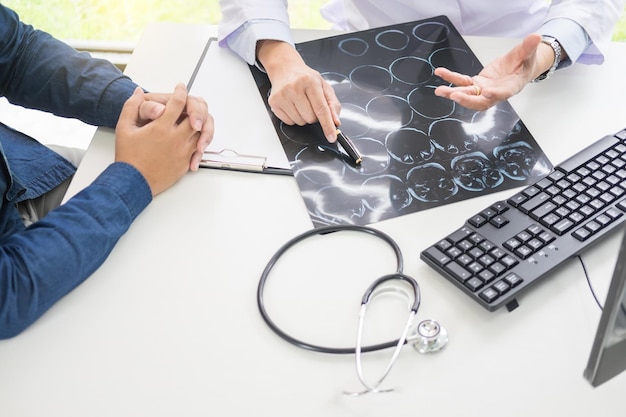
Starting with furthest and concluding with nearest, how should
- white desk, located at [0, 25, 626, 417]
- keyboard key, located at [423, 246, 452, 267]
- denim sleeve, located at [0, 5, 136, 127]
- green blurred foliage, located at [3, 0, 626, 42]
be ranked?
1. green blurred foliage, located at [3, 0, 626, 42]
2. denim sleeve, located at [0, 5, 136, 127]
3. keyboard key, located at [423, 246, 452, 267]
4. white desk, located at [0, 25, 626, 417]

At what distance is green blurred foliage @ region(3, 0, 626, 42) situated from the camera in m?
2.33

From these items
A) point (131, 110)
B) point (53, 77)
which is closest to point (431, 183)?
point (131, 110)

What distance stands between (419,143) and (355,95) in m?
0.14

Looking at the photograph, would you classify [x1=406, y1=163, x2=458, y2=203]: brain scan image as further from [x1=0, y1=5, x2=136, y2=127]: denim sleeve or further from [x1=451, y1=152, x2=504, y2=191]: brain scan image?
[x1=0, y1=5, x2=136, y2=127]: denim sleeve

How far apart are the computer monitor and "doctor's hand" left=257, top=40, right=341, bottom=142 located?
1.54 feet

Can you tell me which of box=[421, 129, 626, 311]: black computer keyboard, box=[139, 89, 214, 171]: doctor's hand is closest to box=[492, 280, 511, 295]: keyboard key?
box=[421, 129, 626, 311]: black computer keyboard

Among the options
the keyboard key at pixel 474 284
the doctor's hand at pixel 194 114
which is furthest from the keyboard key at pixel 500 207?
the doctor's hand at pixel 194 114

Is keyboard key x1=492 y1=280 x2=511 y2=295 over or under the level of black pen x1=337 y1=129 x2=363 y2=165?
under

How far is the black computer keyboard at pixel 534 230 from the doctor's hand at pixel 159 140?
34 cm

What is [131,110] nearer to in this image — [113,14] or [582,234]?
[582,234]

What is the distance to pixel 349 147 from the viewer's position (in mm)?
928

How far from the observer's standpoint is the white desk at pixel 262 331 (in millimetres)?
670

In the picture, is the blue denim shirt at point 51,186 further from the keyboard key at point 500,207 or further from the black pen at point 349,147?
the keyboard key at point 500,207

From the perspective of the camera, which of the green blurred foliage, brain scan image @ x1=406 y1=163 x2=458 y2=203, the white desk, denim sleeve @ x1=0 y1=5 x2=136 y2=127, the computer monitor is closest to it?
the computer monitor
